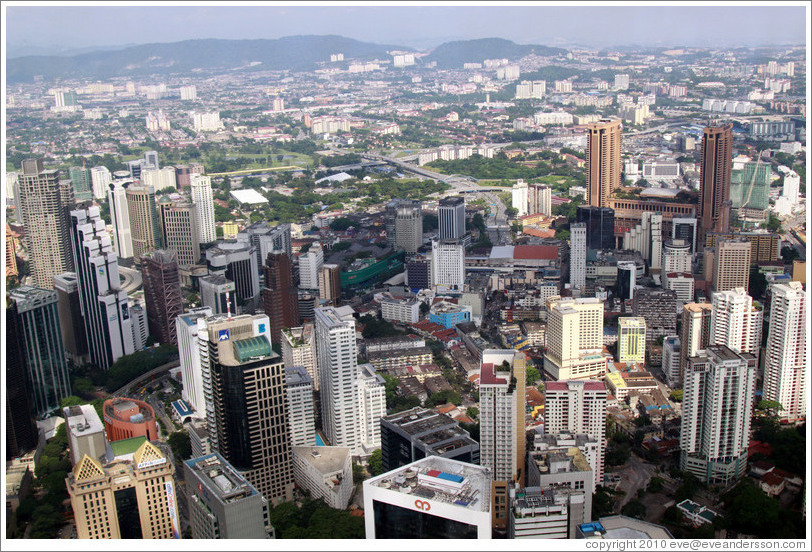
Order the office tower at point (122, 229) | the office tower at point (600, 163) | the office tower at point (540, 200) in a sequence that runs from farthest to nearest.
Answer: the office tower at point (540, 200)
the office tower at point (600, 163)
the office tower at point (122, 229)

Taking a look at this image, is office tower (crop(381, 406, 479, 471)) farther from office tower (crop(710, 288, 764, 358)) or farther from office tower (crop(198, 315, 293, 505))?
office tower (crop(710, 288, 764, 358))

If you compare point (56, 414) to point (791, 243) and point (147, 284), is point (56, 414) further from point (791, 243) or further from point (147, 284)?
point (791, 243)

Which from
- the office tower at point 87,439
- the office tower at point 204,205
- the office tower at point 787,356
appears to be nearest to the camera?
the office tower at point 87,439

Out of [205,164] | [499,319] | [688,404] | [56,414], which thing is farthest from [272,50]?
[688,404]

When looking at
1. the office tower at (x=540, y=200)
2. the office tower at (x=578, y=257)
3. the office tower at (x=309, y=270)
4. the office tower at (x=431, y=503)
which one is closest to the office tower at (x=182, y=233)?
the office tower at (x=309, y=270)

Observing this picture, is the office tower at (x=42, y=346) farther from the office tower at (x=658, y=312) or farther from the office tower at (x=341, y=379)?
the office tower at (x=658, y=312)

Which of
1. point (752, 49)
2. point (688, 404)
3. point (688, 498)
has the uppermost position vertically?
point (752, 49)

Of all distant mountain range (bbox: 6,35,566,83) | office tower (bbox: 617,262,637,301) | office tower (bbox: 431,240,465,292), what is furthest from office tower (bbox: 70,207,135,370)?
distant mountain range (bbox: 6,35,566,83)
